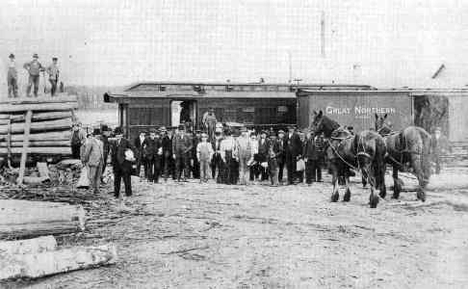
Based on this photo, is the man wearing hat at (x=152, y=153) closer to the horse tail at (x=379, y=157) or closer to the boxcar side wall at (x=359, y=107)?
the horse tail at (x=379, y=157)

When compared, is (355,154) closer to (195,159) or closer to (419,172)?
(419,172)

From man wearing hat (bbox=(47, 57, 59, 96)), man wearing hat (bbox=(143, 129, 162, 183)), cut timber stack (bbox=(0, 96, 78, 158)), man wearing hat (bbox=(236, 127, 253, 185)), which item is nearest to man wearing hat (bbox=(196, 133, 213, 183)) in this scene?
man wearing hat (bbox=(236, 127, 253, 185))

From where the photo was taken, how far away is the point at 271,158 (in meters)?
14.1

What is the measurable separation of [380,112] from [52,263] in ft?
55.7

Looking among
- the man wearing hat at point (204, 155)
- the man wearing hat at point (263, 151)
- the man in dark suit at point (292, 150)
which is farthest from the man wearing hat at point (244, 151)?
the man in dark suit at point (292, 150)

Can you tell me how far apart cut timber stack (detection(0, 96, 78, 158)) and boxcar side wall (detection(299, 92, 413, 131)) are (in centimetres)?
1000

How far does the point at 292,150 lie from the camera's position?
14078 millimetres

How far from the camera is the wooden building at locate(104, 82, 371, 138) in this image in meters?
18.7

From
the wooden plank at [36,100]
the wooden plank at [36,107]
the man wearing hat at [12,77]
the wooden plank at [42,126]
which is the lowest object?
the wooden plank at [42,126]

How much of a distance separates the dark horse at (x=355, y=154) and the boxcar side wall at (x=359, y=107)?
7853mm

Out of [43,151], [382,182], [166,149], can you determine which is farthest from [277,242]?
[166,149]

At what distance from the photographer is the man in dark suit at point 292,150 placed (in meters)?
14.1

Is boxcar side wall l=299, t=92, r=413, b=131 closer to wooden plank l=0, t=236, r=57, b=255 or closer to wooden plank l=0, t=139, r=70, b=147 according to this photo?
wooden plank l=0, t=139, r=70, b=147

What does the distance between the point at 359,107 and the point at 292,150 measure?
267 inches
